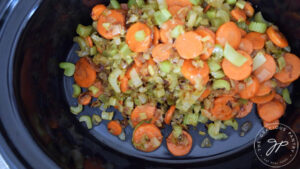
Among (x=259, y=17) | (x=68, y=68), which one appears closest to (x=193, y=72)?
(x=259, y=17)

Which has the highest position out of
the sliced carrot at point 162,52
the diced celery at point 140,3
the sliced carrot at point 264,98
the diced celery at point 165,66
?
the diced celery at point 140,3

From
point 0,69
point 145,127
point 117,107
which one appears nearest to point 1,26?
point 0,69

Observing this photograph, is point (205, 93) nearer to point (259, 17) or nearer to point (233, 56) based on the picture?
point (233, 56)

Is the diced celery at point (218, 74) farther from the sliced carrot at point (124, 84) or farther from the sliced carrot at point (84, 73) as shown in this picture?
the sliced carrot at point (84, 73)

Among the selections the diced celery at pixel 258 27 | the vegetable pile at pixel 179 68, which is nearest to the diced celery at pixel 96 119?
the vegetable pile at pixel 179 68

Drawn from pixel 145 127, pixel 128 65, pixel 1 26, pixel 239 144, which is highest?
pixel 1 26

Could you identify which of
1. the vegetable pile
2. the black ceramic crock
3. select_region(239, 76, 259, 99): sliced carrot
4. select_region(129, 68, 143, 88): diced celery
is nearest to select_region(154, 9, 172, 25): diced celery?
the vegetable pile

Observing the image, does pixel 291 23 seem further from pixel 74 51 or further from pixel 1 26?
pixel 1 26
